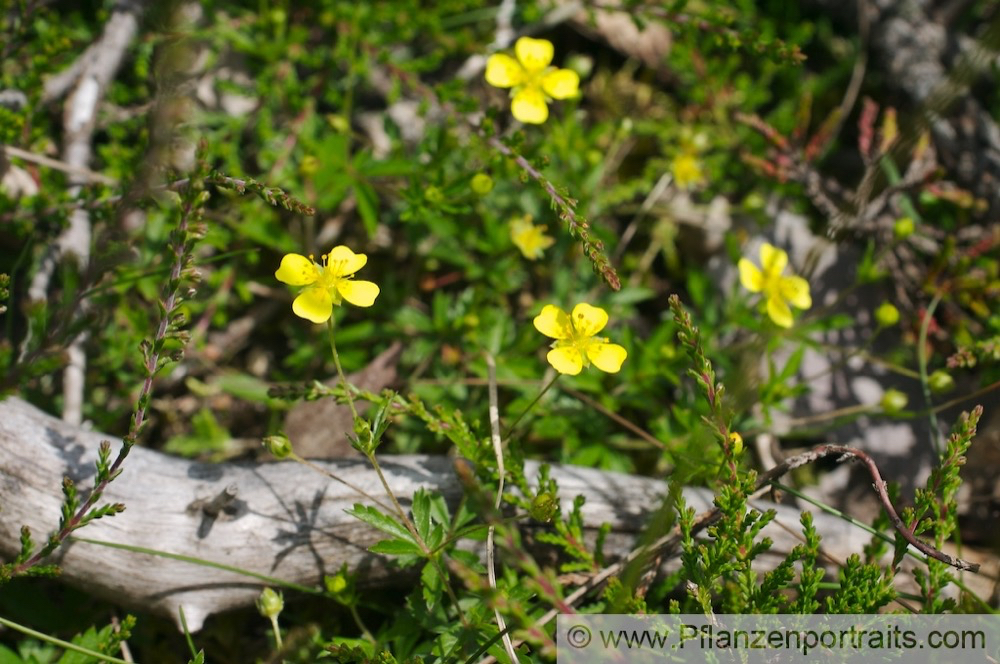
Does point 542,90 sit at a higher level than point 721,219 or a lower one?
higher

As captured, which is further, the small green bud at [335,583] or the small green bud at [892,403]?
the small green bud at [892,403]

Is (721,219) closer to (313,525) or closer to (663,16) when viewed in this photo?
(663,16)

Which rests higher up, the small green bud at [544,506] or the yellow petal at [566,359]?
the yellow petal at [566,359]

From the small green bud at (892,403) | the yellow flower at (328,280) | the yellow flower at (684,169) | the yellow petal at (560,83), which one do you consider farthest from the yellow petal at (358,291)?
the small green bud at (892,403)

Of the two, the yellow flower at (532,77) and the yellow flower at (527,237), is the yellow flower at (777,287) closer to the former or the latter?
the yellow flower at (527,237)

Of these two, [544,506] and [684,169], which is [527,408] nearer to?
[544,506]

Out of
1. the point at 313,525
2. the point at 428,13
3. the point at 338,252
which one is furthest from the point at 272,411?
the point at 428,13
